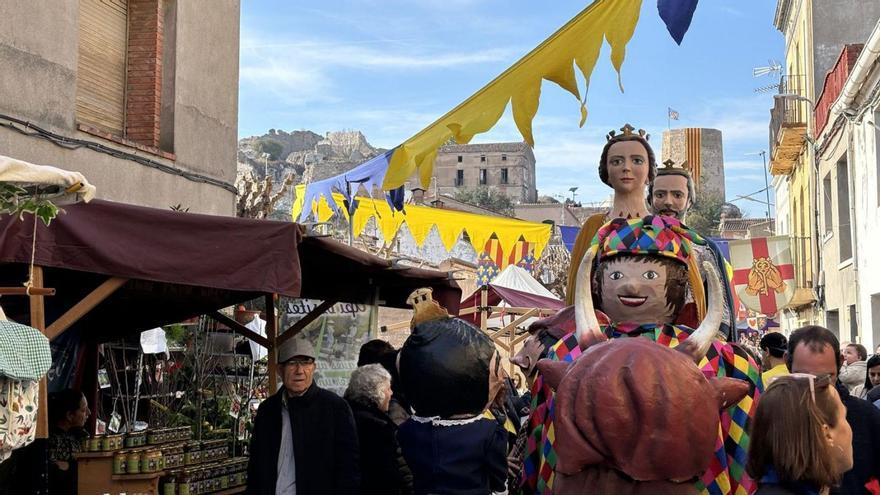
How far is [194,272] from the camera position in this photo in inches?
231

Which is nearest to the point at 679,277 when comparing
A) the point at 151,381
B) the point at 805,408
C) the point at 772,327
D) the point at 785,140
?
the point at 805,408

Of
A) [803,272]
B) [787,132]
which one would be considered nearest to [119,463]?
[787,132]

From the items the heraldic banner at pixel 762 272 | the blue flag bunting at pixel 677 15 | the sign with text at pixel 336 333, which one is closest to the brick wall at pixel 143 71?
the sign with text at pixel 336 333

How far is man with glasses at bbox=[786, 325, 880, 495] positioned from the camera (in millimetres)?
4445

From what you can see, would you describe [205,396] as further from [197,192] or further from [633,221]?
[633,221]

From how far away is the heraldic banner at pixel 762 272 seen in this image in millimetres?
17609

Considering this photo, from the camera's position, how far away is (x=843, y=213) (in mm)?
23266

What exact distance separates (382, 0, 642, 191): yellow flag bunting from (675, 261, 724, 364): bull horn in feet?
8.28

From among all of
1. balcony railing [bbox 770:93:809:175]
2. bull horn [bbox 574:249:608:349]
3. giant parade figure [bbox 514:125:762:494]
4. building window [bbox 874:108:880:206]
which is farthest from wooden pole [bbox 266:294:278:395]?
balcony railing [bbox 770:93:809:175]

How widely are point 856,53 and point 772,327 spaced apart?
17.9 metres

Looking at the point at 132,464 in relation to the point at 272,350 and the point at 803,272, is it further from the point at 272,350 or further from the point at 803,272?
the point at 803,272

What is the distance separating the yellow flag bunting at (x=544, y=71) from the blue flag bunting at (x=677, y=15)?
0.69 feet

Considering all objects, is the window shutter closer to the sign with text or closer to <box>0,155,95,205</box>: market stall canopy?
the sign with text

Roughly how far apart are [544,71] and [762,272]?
13.3 metres
